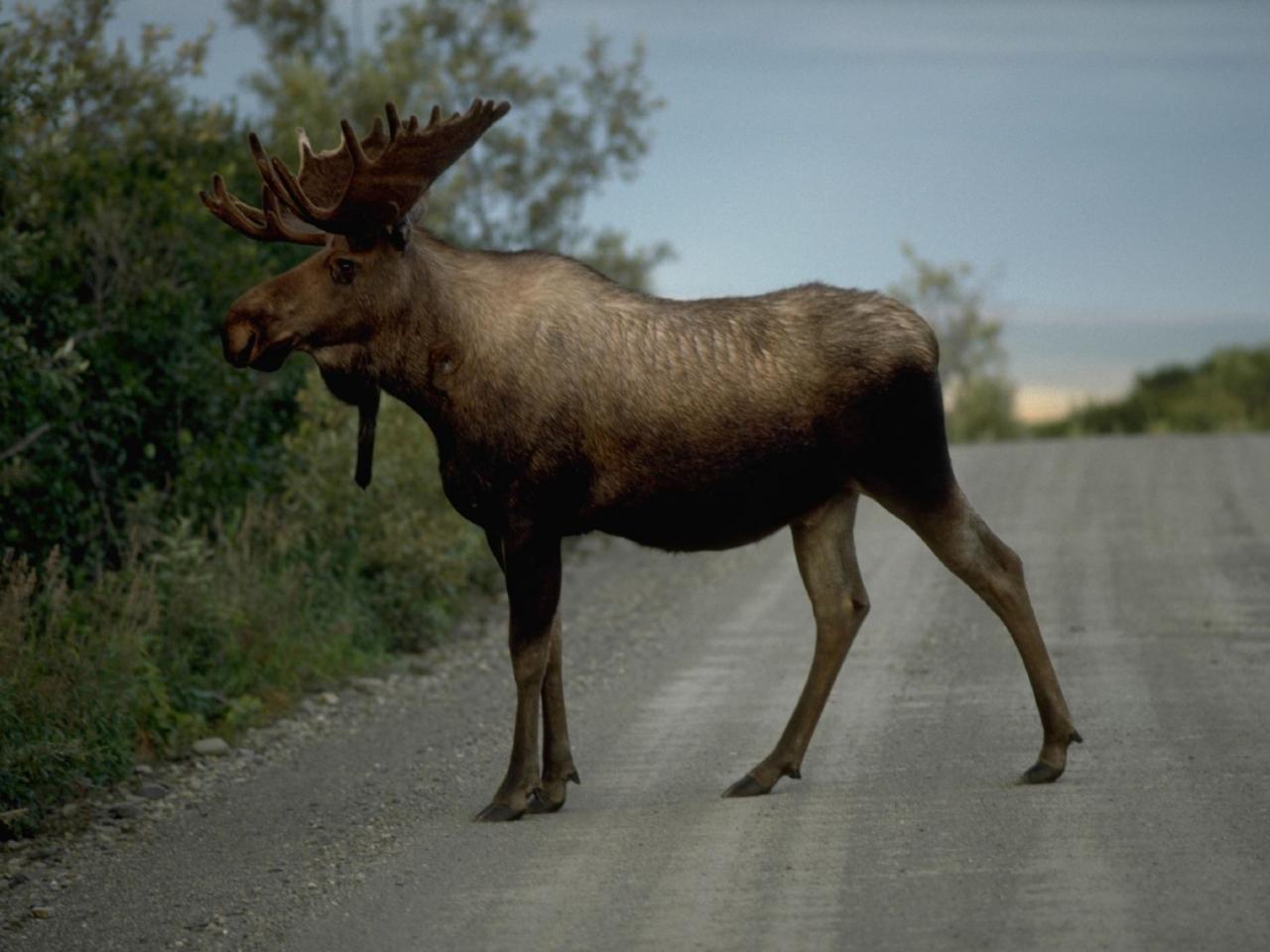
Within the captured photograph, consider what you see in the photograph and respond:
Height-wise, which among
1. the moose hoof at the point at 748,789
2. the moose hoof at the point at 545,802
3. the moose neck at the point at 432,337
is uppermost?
the moose neck at the point at 432,337

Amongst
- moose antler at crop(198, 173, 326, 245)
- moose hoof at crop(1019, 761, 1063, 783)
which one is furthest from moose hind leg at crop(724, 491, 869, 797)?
moose antler at crop(198, 173, 326, 245)

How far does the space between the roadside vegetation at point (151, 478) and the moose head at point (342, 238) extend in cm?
207

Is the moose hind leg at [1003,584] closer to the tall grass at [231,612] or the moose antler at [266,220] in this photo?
the moose antler at [266,220]

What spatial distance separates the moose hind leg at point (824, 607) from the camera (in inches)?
298

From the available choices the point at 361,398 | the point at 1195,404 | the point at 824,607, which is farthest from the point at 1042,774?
the point at 1195,404

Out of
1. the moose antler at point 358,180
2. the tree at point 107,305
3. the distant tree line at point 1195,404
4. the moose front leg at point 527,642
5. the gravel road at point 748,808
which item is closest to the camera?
the gravel road at point 748,808

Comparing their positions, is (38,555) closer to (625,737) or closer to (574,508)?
(625,737)

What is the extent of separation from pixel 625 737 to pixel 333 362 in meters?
2.44

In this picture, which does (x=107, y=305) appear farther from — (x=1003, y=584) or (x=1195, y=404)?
(x=1195, y=404)

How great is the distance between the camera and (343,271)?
7.29 metres

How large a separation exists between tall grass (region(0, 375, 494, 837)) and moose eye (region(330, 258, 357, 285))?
2.35m

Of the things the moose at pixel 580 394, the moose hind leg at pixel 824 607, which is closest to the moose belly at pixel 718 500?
the moose at pixel 580 394

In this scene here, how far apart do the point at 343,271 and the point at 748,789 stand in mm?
2522

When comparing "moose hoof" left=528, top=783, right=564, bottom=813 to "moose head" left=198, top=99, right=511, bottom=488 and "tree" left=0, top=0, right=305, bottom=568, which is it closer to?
"moose head" left=198, top=99, right=511, bottom=488
